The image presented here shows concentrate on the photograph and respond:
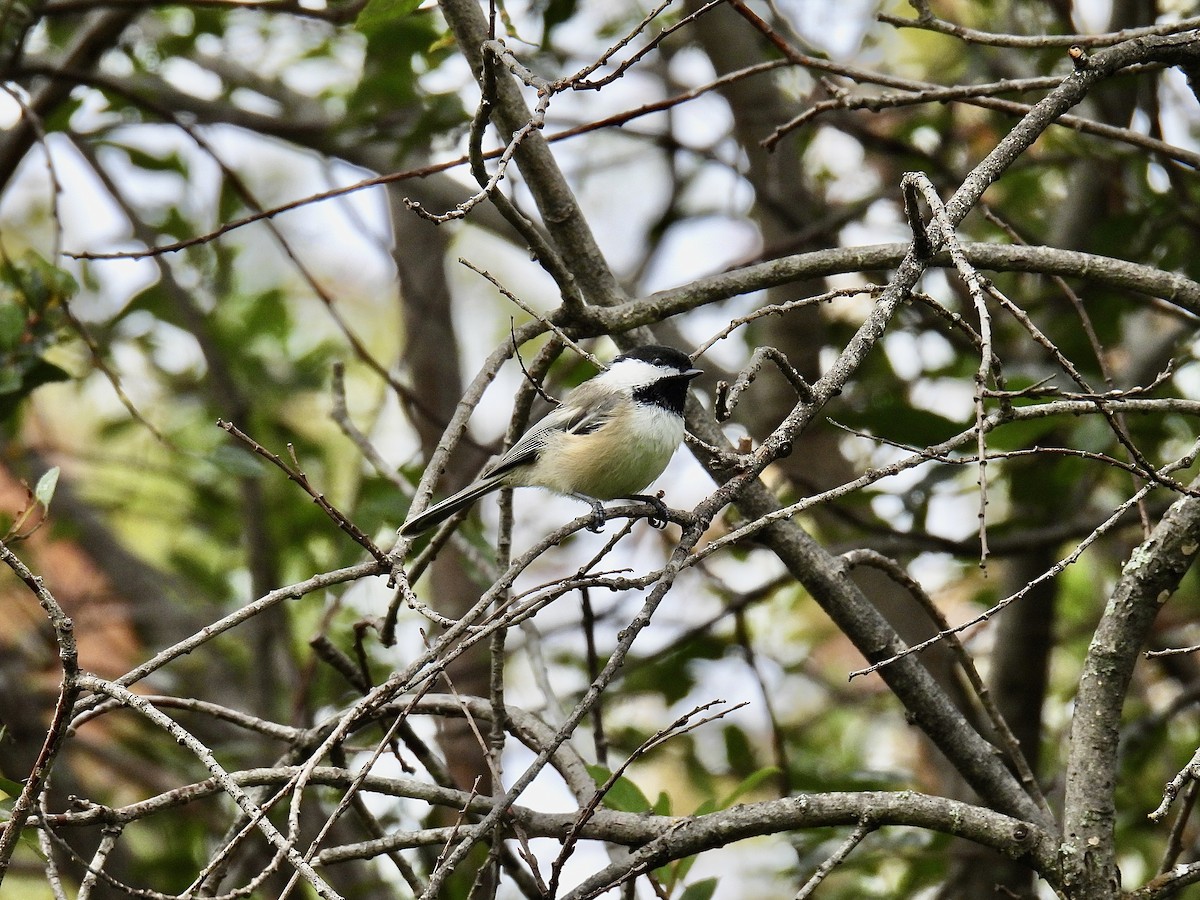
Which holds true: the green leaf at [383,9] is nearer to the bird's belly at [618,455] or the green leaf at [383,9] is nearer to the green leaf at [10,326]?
the bird's belly at [618,455]

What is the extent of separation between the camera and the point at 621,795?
3.00 meters

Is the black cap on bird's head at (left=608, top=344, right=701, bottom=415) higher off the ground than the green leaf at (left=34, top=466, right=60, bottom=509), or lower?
higher

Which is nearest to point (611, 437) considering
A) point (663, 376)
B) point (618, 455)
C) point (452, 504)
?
point (618, 455)

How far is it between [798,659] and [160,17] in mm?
5030

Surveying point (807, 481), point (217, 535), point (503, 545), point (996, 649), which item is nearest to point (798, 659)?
point (996, 649)

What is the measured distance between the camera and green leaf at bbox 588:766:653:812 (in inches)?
117

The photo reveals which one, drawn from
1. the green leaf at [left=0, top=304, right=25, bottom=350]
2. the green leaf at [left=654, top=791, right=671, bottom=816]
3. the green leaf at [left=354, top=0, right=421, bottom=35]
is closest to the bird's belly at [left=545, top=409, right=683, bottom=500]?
the green leaf at [left=654, top=791, right=671, bottom=816]

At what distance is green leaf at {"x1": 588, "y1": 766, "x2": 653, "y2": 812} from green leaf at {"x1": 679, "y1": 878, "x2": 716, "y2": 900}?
0.27 metres

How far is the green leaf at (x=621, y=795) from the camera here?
2.97 metres

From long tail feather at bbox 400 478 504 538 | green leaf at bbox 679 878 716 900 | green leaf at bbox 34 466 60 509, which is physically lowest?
green leaf at bbox 679 878 716 900

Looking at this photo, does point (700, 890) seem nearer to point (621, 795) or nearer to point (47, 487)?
point (621, 795)

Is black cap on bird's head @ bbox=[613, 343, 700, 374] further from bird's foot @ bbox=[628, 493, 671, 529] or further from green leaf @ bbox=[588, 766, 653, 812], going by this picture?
green leaf @ bbox=[588, 766, 653, 812]

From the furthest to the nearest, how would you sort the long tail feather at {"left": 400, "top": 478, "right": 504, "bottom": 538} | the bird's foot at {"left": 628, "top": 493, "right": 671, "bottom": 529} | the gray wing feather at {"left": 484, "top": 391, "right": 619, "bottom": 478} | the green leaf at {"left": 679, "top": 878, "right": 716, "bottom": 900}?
1. the gray wing feather at {"left": 484, "top": 391, "right": 619, "bottom": 478}
2. the long tail feather at {"left": 400, "top": 478, "right": 504, "bottom": 538}
3. the green leaf at {"left": 679, "top": 878, "right": 716, "bottom": 900}
4. the bird's foot at {"left": 628, "top": 493, "right": 671, "bottom": 529}

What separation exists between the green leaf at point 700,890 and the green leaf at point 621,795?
268 mm
